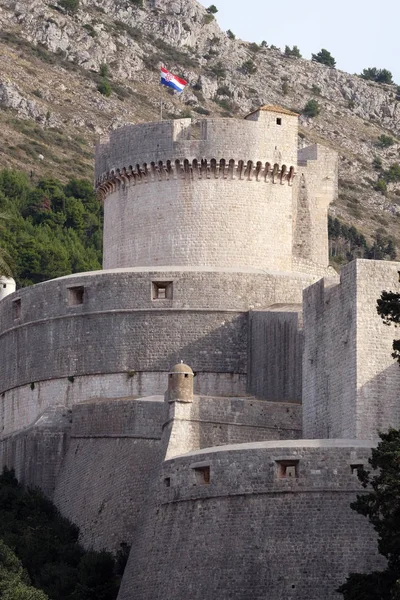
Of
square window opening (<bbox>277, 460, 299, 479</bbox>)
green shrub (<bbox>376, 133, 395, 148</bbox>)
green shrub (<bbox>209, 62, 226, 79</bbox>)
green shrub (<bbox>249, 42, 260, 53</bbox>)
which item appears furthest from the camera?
green shrub (<bbox>249, 42, 260, 53</bbox>)

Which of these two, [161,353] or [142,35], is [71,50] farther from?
[161,353]

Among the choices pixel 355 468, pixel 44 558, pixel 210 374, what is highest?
pixel 210 374

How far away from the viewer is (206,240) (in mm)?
56219

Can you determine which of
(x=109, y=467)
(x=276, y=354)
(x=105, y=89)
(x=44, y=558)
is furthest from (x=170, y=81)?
(x=105, y=89)

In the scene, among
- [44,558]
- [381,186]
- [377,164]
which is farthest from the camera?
[377,164]

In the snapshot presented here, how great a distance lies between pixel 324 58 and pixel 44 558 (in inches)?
3811

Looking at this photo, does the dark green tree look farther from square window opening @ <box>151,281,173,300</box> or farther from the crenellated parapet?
the crenellated parapet

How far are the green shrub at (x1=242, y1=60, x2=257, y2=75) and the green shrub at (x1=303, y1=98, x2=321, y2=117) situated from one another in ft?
16.4

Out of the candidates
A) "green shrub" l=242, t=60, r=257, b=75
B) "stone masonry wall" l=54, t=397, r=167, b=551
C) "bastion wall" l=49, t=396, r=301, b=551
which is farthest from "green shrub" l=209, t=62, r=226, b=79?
"bastion wall" l=49, t=396, r=301, b=551

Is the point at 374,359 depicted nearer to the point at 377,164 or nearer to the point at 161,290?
the point at 161,290

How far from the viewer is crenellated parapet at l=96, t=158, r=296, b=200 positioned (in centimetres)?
5644

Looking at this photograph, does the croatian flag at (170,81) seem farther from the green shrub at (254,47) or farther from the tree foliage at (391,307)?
the green shrub at (254,47)

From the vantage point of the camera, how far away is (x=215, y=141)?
185 ft

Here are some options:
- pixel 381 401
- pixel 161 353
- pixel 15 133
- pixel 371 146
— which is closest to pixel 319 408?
pixel 381 401
